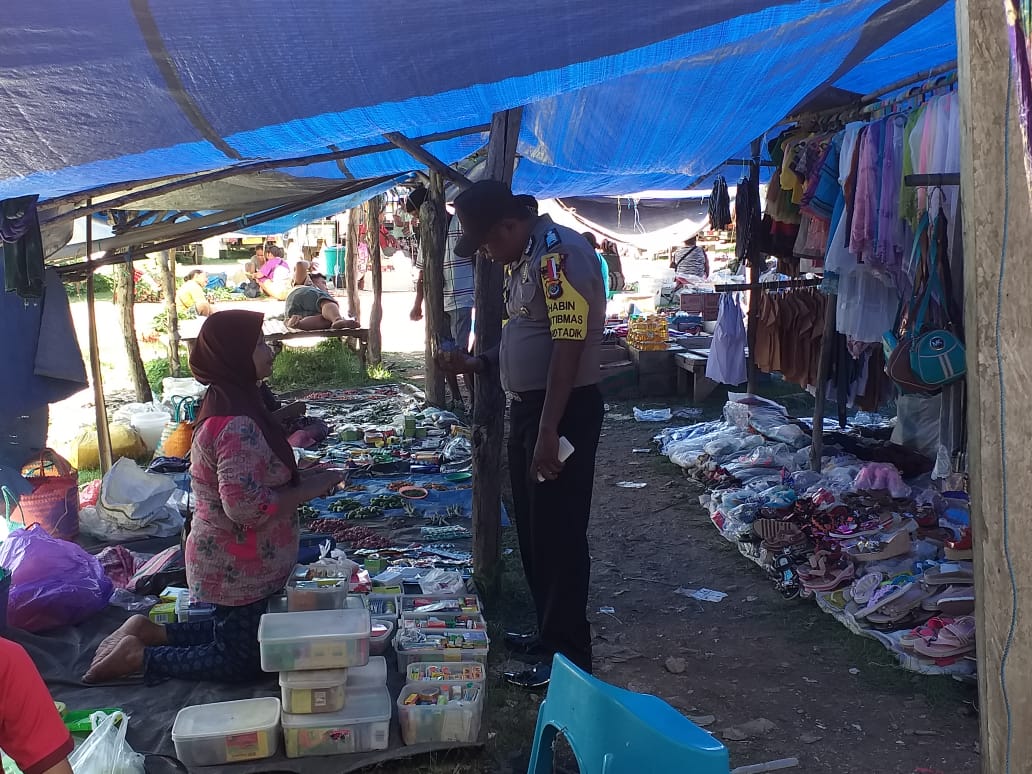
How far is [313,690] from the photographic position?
302 cm

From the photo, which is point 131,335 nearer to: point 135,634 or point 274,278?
point 135,634

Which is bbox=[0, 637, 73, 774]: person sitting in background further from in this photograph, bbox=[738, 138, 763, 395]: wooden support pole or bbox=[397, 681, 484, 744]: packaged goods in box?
bbox=[738, 138, 763, 395]: wooden support pole

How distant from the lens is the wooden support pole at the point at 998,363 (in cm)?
156

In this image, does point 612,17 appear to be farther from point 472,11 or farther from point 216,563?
point 216,563

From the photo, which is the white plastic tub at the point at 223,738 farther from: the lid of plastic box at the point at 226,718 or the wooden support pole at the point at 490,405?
the wooden support pole at the point at 490,405

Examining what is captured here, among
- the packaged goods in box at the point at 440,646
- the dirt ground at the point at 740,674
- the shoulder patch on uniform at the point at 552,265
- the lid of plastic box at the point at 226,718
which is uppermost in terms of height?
the shoulder patch on uniform at the point at 552,265

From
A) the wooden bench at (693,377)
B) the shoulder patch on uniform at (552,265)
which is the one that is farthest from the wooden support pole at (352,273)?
the shoulder patch on uniform at (552,265)

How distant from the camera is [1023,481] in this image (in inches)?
62.4

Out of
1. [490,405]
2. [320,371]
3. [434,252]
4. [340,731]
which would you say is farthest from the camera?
[320,371]

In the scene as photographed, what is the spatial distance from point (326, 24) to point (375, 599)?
8.74ft

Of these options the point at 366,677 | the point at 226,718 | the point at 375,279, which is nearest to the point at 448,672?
the point at 366,677

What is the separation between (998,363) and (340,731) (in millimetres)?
2422

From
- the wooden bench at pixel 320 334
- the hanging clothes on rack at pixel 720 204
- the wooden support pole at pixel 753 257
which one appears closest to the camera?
the wooden support pole at pixel 753 257

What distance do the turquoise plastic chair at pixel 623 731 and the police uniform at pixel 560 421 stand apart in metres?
1.39
